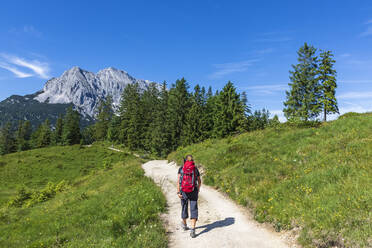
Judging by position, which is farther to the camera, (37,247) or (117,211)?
(117,211)

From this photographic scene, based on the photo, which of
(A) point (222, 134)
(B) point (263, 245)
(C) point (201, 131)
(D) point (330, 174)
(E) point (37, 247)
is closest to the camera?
(B) point (263, 245)

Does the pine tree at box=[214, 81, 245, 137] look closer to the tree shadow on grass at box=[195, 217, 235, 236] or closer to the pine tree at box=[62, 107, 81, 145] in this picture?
the tree shadow on grass at box=[195, 217, 235, 236]

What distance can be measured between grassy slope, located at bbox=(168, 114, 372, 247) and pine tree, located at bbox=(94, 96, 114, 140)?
3132 inches

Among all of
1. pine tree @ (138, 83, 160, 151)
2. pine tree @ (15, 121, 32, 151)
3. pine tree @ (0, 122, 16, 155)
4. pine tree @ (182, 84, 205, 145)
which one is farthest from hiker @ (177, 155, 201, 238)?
pine tree @ (0, 122, 16, 155)

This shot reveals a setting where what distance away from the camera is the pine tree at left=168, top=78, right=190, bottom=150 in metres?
50.8

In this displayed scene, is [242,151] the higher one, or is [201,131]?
[201,131]

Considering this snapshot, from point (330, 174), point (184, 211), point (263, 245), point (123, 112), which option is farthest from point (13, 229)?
point (123, 112)

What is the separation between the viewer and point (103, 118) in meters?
89.1

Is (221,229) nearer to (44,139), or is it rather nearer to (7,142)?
(44,139)

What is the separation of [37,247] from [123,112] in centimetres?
6507

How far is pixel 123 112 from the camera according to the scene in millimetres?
70750

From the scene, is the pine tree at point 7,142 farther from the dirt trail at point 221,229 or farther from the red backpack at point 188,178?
the red backpack at point 188,178

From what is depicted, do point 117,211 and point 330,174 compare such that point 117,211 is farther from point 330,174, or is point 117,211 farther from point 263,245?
point 330,174

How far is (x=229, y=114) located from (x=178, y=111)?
43.6ft
